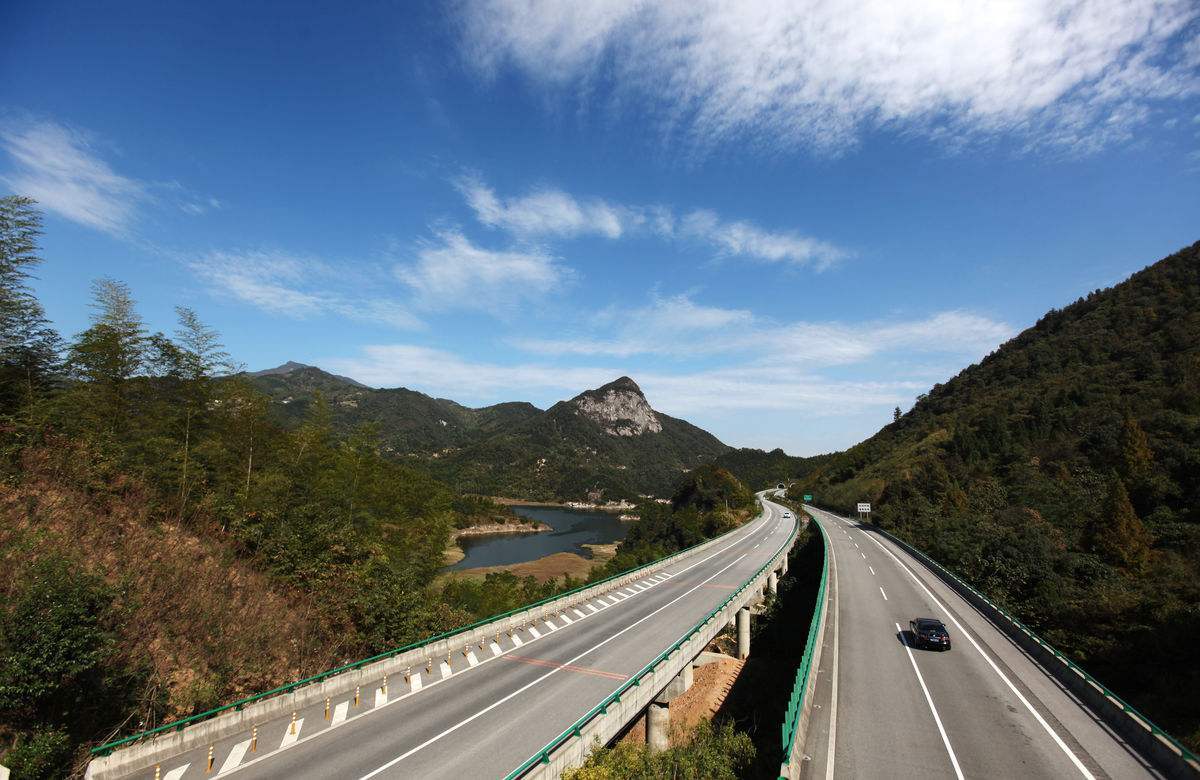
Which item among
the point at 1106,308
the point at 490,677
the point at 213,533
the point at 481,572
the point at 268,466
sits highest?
the point at 1106,308

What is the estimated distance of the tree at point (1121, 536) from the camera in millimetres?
34812

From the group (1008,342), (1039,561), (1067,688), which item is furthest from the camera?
(1008,342)

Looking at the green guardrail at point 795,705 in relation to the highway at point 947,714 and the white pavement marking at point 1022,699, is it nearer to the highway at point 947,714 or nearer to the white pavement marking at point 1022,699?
the highway at point 947,714

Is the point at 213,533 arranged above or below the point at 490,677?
above

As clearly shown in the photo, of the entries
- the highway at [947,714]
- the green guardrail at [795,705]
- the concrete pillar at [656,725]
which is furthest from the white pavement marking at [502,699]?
the highway at [947,714]

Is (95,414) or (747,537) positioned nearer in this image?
(95,414)

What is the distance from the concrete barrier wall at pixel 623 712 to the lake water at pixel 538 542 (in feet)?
262

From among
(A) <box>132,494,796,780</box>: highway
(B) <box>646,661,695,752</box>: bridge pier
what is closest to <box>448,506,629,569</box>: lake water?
(A) <box>132,494,796,780</box>: highway

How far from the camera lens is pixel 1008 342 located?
15238 centimetres

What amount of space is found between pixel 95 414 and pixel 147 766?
17.8m

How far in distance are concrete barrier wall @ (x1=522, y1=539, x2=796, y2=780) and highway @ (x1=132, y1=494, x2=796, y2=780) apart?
1.09m

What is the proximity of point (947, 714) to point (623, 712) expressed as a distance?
10630 mm

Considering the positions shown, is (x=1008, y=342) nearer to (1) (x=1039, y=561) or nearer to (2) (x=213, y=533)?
(1) (x=1039, y=561)

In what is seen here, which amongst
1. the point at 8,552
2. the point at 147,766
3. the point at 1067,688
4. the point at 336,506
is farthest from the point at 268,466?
the point at 1067,688
